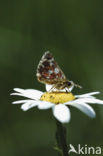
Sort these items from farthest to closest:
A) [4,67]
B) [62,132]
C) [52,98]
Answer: [4,67]
[52,98]
[62,132]

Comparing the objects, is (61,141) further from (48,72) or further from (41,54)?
(41,54)

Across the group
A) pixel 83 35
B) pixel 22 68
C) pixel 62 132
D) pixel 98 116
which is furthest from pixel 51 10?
pixel 62 132

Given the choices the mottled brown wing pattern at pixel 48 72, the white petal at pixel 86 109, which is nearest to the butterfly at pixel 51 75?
the mottled brown wing pattern at pixel 48 72

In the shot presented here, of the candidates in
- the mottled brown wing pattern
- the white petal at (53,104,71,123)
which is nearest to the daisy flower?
the white petal at (53,104,71,123)

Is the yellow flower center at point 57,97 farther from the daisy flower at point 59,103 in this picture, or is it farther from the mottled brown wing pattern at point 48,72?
the mottled brown wing pattern at point 48,72

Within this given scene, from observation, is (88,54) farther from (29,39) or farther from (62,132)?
(62,132)

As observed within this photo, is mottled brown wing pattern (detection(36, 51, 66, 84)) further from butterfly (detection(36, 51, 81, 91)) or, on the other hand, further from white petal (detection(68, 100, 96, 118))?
white petal (detection(68, 100, 96, 118))
